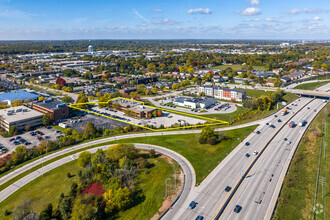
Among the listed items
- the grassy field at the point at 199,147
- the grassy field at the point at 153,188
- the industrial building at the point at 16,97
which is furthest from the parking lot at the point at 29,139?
the industrial building at the point at 16,97

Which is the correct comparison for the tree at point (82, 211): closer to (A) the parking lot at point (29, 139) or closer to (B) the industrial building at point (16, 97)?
(A) the parking lot at point (29, 139)

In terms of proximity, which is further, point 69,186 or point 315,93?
point 315,93

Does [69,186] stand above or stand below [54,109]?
below

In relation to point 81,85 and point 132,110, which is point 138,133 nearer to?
point 132,110

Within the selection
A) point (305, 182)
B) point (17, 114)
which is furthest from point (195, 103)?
point (17, 114)

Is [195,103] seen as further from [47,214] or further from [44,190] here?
[47,214]

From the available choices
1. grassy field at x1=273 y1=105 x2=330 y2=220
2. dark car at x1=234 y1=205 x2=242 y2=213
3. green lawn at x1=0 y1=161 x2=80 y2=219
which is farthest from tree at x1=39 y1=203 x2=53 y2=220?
grassy field at x1=273 y1=105 x2=330 y2=220
